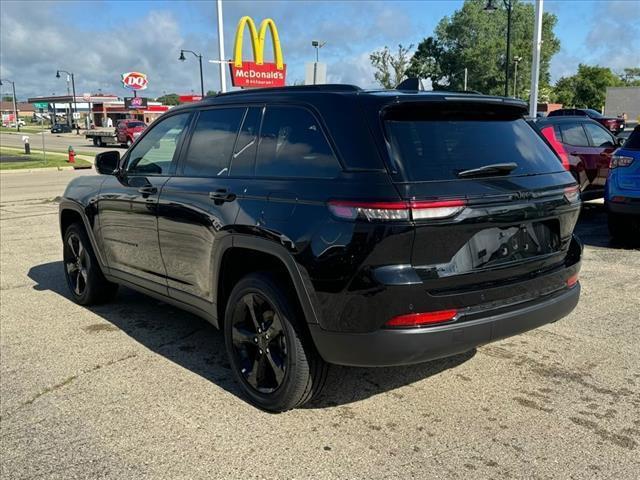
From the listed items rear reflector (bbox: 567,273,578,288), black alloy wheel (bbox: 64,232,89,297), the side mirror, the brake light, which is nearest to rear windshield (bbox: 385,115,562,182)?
rear reflector (bbox: 567,273,578,288)

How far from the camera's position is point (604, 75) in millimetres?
85312

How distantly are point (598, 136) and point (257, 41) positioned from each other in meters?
26.5

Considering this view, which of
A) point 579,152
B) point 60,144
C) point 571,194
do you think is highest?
point 60,144

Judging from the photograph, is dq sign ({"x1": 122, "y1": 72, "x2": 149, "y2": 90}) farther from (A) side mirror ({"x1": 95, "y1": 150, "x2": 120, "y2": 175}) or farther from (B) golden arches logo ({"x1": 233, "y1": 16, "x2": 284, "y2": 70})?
(A) side mirror ({"x1": 95, "y1": 150, "x2": 120, "y2": 175})

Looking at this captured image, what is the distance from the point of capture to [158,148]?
4703 mm

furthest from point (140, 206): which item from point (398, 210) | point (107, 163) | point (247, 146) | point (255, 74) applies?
point (255, 74)

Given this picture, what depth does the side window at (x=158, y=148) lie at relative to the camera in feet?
14.7

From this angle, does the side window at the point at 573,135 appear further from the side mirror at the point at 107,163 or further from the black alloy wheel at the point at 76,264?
the black alloy wheel at the point at 76,264

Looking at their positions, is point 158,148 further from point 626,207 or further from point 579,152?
point 579,152

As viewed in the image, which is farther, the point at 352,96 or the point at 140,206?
the point at 140,206

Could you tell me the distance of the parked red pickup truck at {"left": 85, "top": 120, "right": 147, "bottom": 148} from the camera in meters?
38.0

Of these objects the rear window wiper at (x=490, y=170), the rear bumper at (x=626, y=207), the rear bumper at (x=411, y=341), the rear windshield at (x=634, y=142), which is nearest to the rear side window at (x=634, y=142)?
the rear windshield at (x=634, y=142)

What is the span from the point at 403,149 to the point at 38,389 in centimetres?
282

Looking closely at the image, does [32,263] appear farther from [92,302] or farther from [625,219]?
[625,219]
